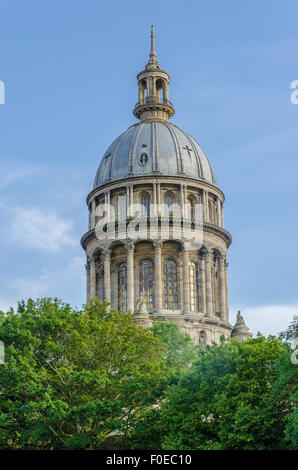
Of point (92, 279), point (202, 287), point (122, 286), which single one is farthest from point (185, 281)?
point (92, 279)

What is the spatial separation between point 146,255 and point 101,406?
35.2m

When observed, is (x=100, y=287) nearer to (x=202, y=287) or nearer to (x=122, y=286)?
(x=122, y=286)

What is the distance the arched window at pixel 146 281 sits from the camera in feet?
239

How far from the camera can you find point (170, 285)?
74.2 meters

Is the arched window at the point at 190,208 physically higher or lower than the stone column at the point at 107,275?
higher

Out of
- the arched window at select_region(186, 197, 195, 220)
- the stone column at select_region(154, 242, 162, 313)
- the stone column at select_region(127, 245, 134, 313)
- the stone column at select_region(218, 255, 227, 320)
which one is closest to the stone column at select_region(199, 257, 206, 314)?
the stone column at select_region(218, 255, 227, 320)

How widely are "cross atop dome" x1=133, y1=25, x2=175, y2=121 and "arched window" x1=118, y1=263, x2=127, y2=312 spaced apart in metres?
16.5

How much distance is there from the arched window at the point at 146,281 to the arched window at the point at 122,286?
1.67 metres

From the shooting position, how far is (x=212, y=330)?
72.6 metres

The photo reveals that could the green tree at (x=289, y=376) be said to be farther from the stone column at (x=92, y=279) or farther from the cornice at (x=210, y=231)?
the stone column at (x=92, y=279)

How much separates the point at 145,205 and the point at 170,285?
802 centimetres

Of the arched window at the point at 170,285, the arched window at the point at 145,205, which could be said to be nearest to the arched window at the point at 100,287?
the arched window at the point at 170,285
